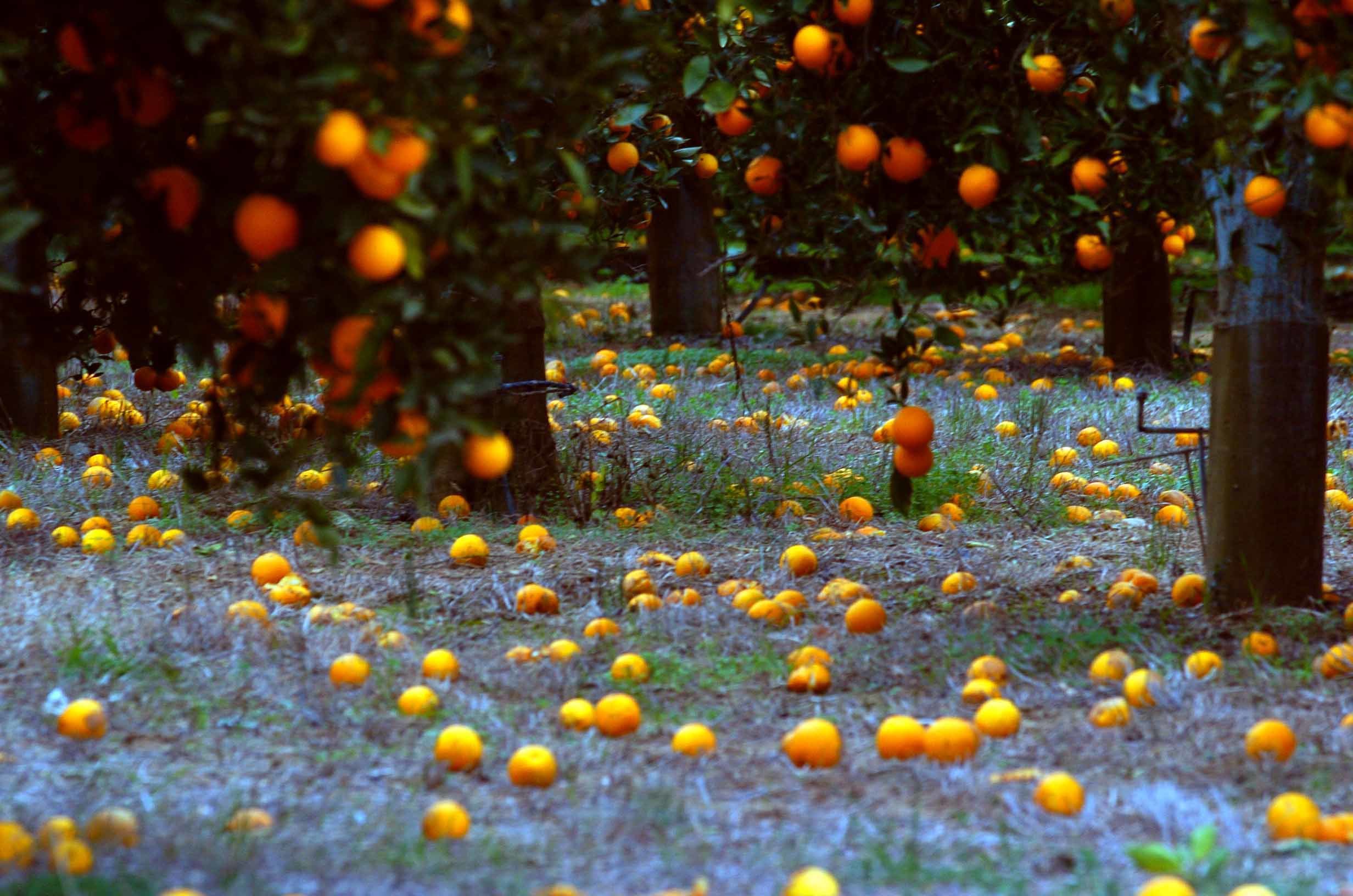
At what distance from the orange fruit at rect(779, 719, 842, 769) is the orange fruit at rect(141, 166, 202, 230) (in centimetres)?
154

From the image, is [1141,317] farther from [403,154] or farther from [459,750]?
[403,154]

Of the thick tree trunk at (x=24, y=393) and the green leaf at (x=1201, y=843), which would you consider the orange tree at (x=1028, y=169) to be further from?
the thick tree trunk at (x=24, y=393)

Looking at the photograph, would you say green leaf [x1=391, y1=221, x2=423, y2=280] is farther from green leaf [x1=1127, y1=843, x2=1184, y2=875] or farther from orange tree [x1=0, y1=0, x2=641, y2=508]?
green leaf [x1=1127, y1=843, x2=1184, y2=875]

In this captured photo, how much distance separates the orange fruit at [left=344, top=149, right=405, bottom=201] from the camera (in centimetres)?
204

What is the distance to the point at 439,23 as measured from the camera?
210 centimetres

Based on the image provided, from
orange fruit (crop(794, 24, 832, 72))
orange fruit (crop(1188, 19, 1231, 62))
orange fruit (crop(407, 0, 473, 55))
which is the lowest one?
orange fruit (crop(407, 0, 473, 55))

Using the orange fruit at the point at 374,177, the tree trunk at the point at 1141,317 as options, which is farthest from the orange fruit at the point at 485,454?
the tree trunk at the point at 1141,317

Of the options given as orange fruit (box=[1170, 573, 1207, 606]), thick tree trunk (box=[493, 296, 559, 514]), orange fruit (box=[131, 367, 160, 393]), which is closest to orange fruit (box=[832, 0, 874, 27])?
orange fruit (box=[1170, 573, 1207, 606])

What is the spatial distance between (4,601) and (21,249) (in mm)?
1400

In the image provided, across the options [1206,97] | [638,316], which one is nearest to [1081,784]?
[1206,97]

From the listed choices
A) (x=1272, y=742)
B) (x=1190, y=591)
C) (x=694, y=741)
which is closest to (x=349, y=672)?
(x=694, y=741)

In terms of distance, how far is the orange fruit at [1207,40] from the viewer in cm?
270

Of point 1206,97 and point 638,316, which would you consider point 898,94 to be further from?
point 638,316

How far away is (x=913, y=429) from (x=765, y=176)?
2.43 ft
